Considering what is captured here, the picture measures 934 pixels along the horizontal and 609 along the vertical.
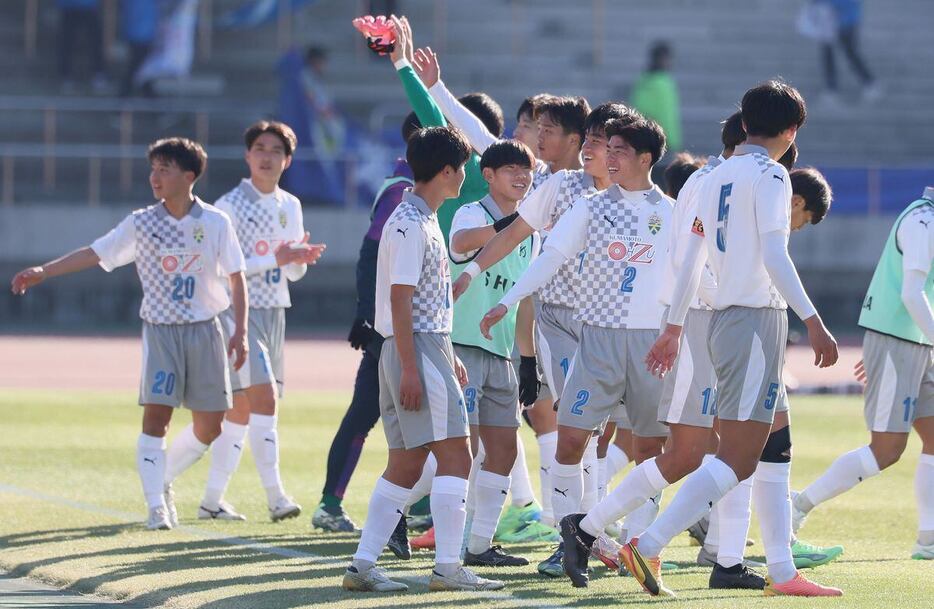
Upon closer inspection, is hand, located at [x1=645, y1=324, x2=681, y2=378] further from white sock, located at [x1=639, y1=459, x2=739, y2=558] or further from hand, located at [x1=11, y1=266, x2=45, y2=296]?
hand, located at [x1=11, y1=266, x2=45, y2=296]

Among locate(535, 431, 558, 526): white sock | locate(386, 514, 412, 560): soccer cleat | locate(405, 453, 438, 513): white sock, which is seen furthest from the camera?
locate(535, 431, 558, 526): white sock

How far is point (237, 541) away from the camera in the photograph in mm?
9094

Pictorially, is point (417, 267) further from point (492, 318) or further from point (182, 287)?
point (182, 287)

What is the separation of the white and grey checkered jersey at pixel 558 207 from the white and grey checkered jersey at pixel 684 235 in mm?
595

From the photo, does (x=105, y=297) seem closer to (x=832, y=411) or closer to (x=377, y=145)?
(x=377, y=145)

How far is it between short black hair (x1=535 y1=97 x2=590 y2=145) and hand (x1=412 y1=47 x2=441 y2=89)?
2.12 ft

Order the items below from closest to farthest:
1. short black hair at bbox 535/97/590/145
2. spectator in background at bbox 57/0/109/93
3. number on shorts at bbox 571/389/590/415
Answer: number on shorts at bbox 571/389/590/415 < short black hair at bbox 535/97/590/145 < spectator in background at bbox 57/0/109/93

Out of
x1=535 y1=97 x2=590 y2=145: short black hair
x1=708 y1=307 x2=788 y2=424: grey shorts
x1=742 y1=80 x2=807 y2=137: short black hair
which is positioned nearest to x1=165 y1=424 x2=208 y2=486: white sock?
x1=535 y1=97 x2=590 y2=145: short black hair

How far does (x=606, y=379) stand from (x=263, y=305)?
3.26m

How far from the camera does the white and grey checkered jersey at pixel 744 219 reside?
7012mm

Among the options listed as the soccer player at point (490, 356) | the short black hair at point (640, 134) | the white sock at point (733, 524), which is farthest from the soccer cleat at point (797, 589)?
the short black hair at point (640, 134)

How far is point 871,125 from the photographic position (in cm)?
3150

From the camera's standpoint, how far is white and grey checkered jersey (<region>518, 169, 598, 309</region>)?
26.7ft

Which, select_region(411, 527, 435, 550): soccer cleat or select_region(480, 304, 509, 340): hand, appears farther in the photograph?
select_region(411, 527, 435, 550): soccer cleat
